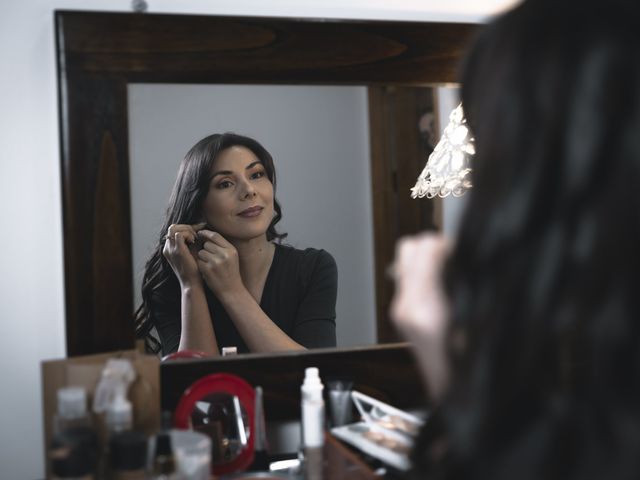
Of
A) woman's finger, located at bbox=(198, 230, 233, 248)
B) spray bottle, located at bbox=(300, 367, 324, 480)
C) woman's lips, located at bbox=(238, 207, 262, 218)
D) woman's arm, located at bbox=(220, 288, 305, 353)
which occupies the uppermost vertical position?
woman's lips, located at bbox=(238, 207, 262, 218)

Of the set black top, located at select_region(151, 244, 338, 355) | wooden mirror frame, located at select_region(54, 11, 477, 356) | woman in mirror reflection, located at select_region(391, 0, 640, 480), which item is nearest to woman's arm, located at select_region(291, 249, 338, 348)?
black top, located at select_region(151, 244, 338, 355)

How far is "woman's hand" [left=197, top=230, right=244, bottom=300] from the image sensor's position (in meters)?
0.99

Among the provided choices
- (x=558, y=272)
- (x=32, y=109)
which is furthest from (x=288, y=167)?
(x=558, y=272)

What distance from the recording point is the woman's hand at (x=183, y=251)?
97 cm

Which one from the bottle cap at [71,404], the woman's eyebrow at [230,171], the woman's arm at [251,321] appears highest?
the woman's eyebrow at [230,171]

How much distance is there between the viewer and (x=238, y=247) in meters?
1.01

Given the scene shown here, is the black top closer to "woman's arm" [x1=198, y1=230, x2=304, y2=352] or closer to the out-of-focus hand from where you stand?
"woman's arm" [x1=198, y1=230, x2=304, y2=352]

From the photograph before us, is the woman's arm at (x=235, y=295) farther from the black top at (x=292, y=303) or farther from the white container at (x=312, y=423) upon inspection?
the white container at (x=312, y=423)

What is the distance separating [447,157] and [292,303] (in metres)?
0.36

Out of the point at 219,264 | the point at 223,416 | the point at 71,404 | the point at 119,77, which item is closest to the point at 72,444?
the point at 71,404

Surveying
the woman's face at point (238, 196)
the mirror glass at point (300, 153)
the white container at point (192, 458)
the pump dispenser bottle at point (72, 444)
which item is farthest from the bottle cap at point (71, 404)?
the woman's face at point (238, 196)

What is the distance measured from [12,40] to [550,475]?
909 mm

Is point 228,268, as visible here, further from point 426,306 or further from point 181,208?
point 426,306

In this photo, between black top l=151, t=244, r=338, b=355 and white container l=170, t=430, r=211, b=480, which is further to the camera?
black top l=151, t=244, r=338, b=355
